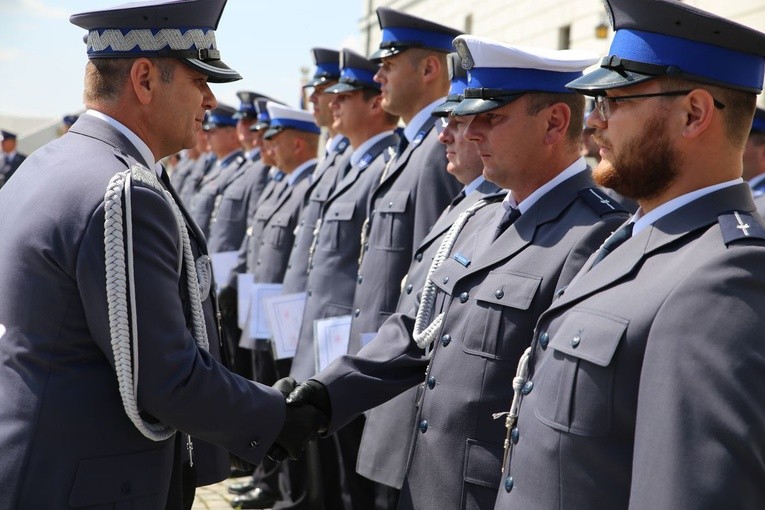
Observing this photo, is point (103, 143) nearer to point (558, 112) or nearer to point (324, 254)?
point (558, 112)

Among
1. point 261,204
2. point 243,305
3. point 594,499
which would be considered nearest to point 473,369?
point 594,499

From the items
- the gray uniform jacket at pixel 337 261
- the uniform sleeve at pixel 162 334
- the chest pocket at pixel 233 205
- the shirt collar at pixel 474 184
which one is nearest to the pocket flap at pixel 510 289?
the uniform sleeve at pixel 162 334

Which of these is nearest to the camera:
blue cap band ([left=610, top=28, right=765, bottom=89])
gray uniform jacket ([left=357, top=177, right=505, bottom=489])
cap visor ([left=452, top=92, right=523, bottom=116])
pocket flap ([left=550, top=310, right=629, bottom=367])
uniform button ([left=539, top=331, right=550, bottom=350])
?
pocket flap ([left=550, top=310, right=629, bottom=367])

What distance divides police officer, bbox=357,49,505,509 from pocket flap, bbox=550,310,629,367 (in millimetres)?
1393

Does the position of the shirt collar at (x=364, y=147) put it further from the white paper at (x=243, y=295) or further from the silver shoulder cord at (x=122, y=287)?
the silver shoulder cord at (x=122, y=287)

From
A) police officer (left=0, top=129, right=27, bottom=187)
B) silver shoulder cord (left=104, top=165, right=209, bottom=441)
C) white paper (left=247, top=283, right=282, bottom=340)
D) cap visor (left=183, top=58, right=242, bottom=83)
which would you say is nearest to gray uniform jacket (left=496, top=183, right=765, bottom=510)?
silver shoulder cord (left=104, top=165, right=209, bottom=441)

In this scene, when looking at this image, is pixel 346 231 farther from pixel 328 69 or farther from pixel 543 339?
pixel 543 339

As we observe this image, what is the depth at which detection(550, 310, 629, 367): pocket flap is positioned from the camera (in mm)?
1989

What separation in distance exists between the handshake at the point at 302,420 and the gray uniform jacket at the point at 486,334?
0.34 m

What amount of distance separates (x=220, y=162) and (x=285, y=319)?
220 inches

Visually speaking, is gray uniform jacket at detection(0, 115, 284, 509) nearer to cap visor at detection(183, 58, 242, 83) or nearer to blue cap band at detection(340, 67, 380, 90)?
cap visor at detection(183, 58, 242, 83)

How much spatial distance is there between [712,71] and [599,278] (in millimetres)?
512

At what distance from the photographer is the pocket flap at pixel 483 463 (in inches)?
109

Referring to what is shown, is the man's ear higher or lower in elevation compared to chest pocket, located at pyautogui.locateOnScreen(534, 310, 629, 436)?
higher
